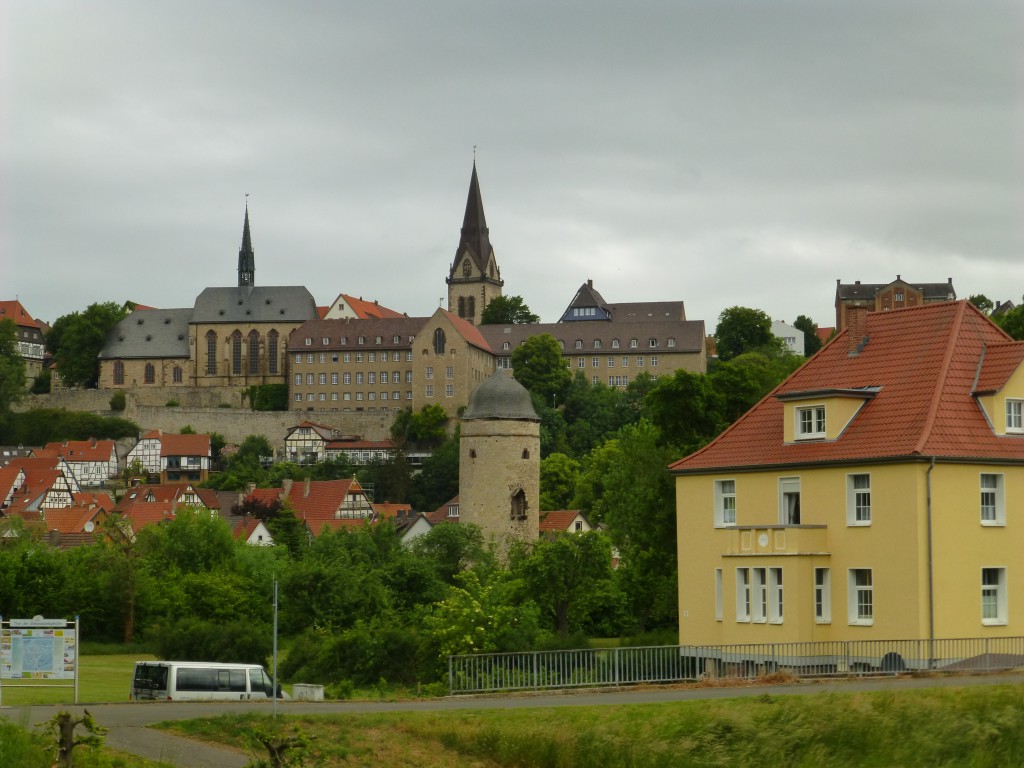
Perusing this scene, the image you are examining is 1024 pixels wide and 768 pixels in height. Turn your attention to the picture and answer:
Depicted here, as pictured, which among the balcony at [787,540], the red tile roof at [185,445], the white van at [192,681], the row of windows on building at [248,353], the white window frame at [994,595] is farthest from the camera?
the row of windows on building at [248,353]

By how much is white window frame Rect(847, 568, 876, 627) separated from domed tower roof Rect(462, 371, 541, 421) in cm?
4329

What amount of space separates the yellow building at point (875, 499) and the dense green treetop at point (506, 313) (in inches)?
5215

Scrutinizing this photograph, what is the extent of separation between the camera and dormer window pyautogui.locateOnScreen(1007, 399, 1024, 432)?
1328 inches

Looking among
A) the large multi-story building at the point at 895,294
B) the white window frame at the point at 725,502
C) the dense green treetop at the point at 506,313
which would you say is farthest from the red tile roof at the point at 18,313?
the white window frame at the point at 725,502

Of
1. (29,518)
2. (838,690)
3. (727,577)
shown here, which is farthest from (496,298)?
(838,690)

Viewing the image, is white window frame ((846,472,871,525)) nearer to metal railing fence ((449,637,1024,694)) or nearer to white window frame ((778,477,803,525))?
white window frame ((778,477,803,525))

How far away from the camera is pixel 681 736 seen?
21.3m

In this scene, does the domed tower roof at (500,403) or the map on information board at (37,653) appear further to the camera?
the domed tower roof at (500,403)

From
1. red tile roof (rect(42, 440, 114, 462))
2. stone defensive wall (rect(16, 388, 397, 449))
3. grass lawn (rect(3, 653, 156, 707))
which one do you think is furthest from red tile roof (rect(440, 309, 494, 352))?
grass lawn (rect(3, 653, 156, 707))

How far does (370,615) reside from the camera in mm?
59250

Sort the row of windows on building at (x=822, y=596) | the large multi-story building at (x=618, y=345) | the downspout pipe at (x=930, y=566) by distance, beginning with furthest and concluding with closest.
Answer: the large multi-story building at (x=618, y=345) < the row of windows on building at (x=822, y=596) < the downspout pipe at (x=930, y=566)

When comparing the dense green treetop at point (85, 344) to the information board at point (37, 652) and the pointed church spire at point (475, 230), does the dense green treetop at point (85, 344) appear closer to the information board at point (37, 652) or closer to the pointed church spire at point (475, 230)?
the pointed church spire at point (475, 230)

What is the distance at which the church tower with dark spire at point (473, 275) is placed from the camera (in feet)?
579

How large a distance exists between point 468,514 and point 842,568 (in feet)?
137
